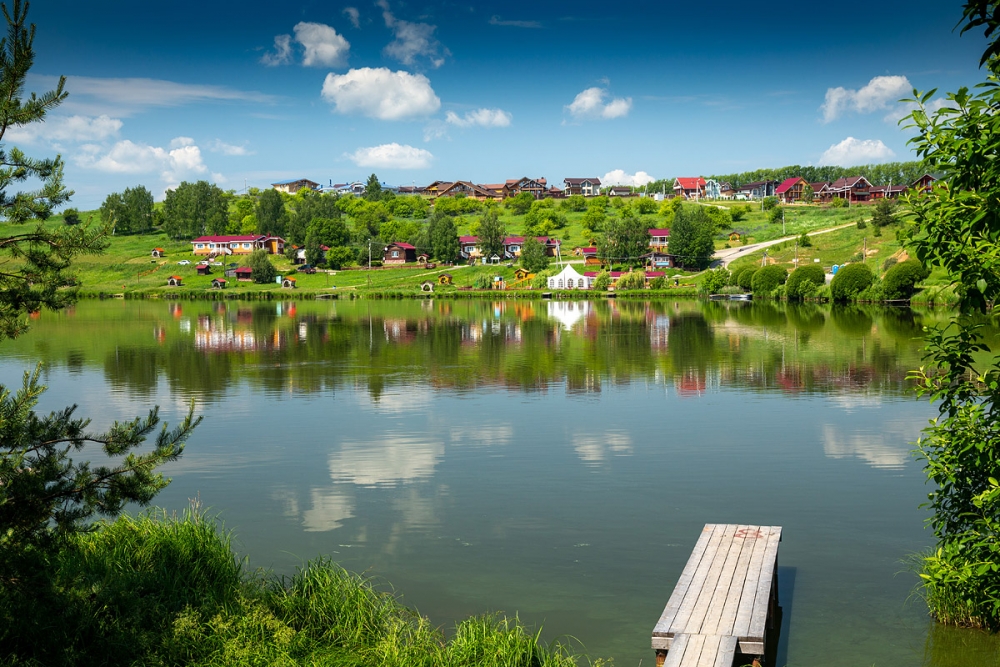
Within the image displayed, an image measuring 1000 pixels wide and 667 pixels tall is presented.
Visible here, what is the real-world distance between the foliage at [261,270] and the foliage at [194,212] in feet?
127

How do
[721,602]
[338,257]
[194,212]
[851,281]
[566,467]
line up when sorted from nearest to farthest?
[721,602], [566,467], [851,281], [338,257], [194,212]

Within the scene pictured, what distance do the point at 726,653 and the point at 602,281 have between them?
120m

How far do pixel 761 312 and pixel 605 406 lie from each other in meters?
54.6

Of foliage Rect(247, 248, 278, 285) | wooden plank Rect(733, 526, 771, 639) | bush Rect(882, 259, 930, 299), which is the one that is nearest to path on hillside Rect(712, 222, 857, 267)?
bush Rect(882, 259, 930, 299)

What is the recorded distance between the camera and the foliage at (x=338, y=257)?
154m

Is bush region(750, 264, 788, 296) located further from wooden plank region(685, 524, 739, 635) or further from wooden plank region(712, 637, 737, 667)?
wooden plank region(712, 637, 737, 667)

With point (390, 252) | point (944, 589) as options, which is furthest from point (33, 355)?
point (390, 252)

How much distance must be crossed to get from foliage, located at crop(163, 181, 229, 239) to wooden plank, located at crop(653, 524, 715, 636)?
17657 cm

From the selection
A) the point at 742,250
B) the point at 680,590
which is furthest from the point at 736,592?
the point at 742,250

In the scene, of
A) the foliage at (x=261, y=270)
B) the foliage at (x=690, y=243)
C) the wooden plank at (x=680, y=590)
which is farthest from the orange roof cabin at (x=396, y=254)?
the wooden plank at (x=680, y=590)

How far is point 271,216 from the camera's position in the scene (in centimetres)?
17500

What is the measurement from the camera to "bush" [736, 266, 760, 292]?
→ 372ft

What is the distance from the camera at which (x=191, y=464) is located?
22734 mm

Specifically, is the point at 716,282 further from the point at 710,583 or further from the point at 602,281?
the point at 710,583
